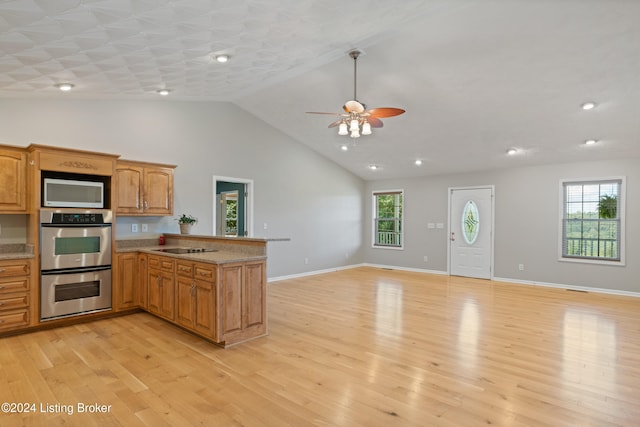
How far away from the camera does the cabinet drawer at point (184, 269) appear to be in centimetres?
379

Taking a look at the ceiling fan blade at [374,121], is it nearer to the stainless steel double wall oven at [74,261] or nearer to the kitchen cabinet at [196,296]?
the kitchen cabinet at [196,296]

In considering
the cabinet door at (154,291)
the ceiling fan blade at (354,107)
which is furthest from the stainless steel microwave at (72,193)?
the ceiling fan blade at (354,107)

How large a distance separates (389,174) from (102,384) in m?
7.45

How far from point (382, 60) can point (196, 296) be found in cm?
357

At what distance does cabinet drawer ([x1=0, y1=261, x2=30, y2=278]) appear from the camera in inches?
147

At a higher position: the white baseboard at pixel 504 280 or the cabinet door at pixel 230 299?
the cabinet door at pixel 230 299

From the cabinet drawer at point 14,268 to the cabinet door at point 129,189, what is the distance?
1.19 metres

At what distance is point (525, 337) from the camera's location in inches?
154

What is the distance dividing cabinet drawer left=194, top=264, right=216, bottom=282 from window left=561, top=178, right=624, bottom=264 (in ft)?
21.7

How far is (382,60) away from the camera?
4.45 metres

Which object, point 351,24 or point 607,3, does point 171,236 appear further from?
point 607,3

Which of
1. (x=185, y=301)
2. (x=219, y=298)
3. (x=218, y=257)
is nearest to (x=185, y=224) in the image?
(x=185, y=301)

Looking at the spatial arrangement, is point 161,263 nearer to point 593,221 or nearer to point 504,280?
point 504,280

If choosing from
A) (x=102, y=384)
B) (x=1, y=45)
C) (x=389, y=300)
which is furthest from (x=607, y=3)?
(x=102, y=384)
